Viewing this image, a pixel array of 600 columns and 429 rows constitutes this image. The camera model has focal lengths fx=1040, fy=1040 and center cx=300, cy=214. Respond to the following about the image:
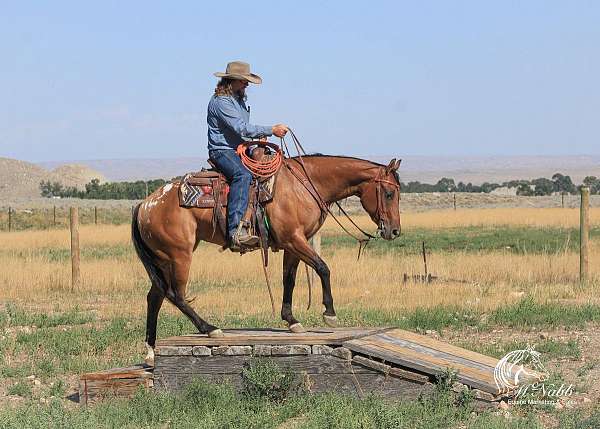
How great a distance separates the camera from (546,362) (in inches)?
408

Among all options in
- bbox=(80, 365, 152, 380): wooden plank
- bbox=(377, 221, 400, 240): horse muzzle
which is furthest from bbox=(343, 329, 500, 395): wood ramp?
bbox=(80, 365, 152, 380): wooden plank

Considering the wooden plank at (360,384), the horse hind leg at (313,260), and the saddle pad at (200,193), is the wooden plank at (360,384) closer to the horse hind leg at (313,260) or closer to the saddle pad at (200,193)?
the horse hind leg at (313,260)

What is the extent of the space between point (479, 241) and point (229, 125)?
20.3 meters

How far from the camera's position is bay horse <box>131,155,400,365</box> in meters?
9.77

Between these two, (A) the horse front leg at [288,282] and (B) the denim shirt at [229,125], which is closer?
(B) the denim shirt at [229,125]

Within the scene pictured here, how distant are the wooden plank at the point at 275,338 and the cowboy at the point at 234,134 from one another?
88 cm

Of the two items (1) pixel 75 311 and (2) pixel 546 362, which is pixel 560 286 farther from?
(1) pixel 75 311

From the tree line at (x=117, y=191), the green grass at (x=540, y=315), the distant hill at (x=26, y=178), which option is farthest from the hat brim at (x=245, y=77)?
the distant hill at (x=26, y=178)

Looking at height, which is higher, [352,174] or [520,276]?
[352,174]

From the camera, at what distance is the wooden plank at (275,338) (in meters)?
9.05

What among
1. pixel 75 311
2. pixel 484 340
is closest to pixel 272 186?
pixel 484 340

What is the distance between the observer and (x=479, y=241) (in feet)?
96.4

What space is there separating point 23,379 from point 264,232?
2960 mm

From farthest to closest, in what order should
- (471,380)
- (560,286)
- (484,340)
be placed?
(560,286)
(484,340)
(471,380)
